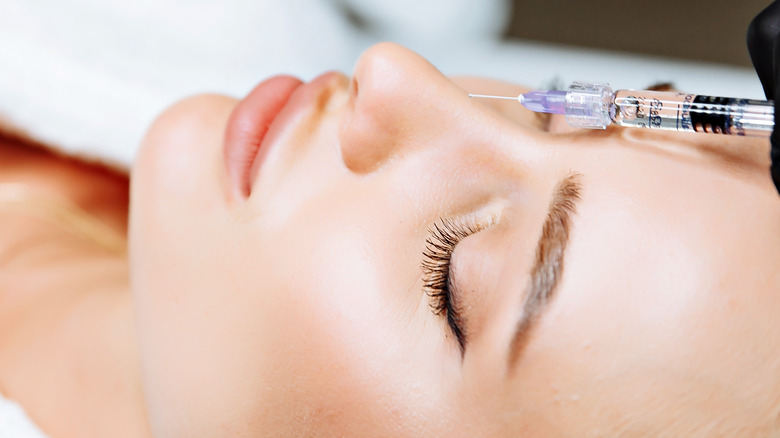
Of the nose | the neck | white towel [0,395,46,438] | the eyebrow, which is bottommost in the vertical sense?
white towel [0,395,46,438]

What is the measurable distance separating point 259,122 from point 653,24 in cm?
119

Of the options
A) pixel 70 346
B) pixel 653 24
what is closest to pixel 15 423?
pixel 70 346

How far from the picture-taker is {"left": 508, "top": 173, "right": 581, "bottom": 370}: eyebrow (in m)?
0.59

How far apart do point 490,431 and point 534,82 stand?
128 centimetres

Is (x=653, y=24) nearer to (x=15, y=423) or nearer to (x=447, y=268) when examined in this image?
(x=447, y=268)

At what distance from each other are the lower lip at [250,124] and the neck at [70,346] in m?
0.34

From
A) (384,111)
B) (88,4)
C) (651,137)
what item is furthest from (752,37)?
(88,4)

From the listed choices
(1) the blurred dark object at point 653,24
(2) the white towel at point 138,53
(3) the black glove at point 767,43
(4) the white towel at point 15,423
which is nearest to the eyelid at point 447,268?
(3) the black glove at point 767,43

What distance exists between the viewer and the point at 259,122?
831mm

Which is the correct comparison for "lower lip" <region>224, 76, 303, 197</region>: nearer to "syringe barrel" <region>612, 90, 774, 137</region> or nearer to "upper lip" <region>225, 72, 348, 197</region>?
"upper lip" <region>225, 72, 348, 197</region>

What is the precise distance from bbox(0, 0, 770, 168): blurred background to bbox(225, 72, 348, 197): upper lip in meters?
0.39

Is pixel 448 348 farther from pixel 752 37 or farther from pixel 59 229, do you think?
pixel 59 229

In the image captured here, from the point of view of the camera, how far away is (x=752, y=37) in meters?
0.67

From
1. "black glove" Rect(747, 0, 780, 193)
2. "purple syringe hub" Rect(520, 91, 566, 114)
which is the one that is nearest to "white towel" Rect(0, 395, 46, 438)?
"purple syringe hub" Rect(520, 91, 566, 114)
